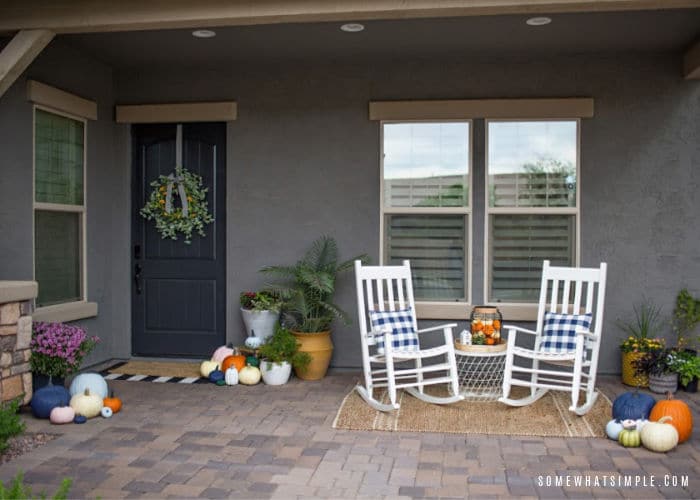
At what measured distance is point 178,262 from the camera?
671 cm

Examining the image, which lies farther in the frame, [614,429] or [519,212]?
[519,212]

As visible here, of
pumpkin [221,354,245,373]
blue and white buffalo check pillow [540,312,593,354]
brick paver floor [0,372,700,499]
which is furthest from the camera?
pumpkin [221,354,245,373]

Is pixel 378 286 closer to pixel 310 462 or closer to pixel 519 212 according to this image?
pixel 519 212

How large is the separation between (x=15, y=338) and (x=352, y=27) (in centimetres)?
322

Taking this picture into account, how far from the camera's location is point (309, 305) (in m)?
6.11

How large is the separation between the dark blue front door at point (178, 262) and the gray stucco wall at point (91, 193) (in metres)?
0.14

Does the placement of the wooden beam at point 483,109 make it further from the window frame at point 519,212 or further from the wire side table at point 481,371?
the wire side table at point 481,371

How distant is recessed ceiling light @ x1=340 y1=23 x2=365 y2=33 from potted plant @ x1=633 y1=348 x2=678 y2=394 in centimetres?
335

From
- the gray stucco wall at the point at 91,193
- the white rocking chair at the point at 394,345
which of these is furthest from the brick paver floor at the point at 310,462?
the gray stucco wall at the point at 91,193

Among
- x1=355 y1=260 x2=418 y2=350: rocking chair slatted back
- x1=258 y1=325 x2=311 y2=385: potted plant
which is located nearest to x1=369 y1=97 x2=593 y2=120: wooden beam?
x1=355 y1=260 x2=418 y2=350: rocking chair slatted back

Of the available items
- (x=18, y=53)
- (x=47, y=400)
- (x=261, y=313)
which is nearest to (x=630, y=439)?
(x=261, y=313)

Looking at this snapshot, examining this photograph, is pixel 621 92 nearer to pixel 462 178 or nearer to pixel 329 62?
pixel 462 178

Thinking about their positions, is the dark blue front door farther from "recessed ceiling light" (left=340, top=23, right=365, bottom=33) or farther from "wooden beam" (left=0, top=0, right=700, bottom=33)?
"wooden beam" (left=0, top=0, right=700, bottom=33)

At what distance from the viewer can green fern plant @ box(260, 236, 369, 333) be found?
5945 millimetres
